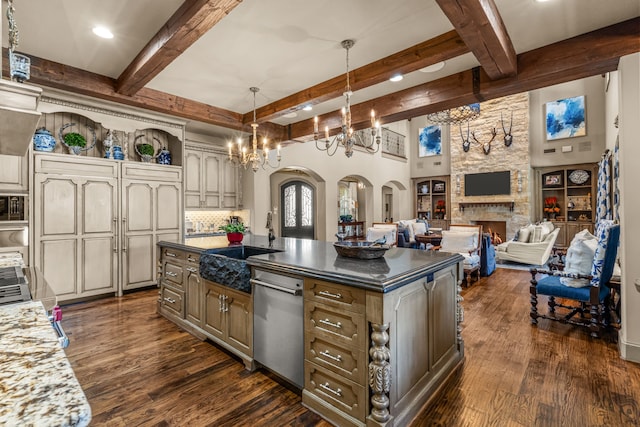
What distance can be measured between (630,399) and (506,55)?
2.72 m

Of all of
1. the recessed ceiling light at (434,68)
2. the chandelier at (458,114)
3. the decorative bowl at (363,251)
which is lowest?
the decorative bowl at (363,251)

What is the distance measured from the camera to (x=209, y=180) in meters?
5.99

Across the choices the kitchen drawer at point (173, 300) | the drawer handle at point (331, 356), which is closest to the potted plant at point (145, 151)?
the kitchen drawer at point (173, 300)

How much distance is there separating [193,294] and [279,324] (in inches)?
54.1

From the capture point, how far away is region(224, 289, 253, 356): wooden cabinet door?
8.27ft

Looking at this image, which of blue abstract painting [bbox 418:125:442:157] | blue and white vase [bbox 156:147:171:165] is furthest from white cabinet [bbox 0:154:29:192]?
blue abstract painting [bbox 418:125:442:157]

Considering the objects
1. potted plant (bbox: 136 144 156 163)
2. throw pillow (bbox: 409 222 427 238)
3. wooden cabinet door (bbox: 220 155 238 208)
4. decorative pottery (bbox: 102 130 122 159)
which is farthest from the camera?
throw pillow (bbox: 409 222 427 238)

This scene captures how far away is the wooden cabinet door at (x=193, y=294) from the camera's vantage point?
123 inches

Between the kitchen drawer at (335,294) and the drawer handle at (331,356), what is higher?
the kitchen drawer at (335,294)

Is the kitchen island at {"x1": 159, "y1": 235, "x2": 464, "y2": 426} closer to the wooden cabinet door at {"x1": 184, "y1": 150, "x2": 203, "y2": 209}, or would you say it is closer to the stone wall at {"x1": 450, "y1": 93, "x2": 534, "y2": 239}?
the wooden cabinet door at {"x1": 184, "y1": 150, "x2": 203, "y2": 209}

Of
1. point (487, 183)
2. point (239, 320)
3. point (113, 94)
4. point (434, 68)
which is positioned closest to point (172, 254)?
point (239, 320)

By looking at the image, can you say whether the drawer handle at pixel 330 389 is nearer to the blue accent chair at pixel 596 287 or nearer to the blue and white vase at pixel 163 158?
the blue accent chair at pixel 596 287

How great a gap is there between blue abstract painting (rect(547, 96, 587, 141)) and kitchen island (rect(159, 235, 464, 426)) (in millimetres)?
9328

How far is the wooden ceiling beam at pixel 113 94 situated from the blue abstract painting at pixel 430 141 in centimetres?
835
